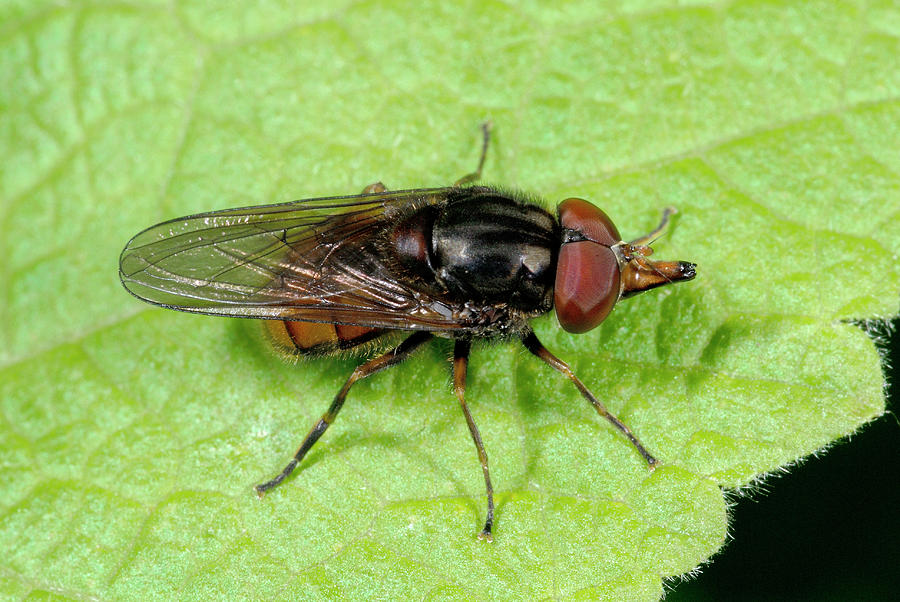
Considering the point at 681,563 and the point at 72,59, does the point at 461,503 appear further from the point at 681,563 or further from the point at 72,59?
the point at 72,59

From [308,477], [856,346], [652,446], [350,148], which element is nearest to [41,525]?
[308,477]

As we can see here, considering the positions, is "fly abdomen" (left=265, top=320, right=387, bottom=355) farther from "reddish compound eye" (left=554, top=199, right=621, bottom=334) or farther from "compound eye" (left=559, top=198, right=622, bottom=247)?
"compound eye" (left=559, top=198, right=622, bottom=247)

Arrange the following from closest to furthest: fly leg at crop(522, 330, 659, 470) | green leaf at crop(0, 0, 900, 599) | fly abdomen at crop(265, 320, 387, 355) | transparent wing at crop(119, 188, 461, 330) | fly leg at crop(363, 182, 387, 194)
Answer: green leaf at crop(0, 0, 900, 599) < fly leg at crop(522, 330, 659, 470) < transparent wing at crop(119, 188, 461, 330) < fly abdomen at crop(265, 320, 387, 355) < fly leg at crop(363, 182, 387, 194)

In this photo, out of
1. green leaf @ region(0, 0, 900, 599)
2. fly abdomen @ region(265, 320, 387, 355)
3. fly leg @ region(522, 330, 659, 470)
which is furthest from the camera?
fly abdomen @ region(265, 320, 387, 355)

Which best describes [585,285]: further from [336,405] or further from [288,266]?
[288,266]

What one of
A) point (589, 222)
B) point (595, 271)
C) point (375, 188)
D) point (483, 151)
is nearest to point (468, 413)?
point (595, 271)

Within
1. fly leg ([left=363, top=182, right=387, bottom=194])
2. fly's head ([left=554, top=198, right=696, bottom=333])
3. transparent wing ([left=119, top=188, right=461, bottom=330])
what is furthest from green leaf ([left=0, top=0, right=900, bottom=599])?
transparent wing ([left=119, top=188, right=461, bottom=330])

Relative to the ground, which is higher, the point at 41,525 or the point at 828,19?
the point at 828,19
